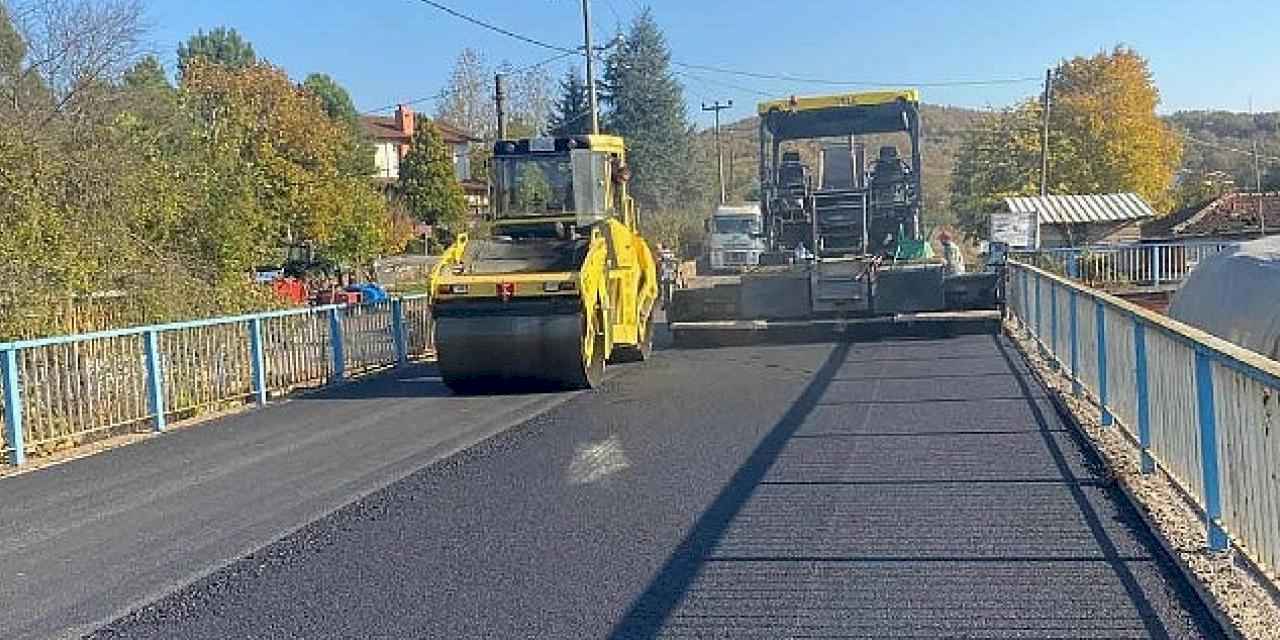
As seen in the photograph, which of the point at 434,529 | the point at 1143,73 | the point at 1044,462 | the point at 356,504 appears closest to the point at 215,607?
the point at 434,529

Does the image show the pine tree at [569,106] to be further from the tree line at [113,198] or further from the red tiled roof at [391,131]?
the tree line at [113,198]

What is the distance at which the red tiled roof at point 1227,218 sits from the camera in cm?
4400

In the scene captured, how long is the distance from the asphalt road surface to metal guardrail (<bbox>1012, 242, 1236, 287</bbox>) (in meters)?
17.3

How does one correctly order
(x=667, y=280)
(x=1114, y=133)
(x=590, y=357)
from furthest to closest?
(x=1114, y=133), (x=667, y=280), (x=590, y=357)

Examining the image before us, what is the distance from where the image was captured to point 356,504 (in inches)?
341

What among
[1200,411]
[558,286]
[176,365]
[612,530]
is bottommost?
[612,530]

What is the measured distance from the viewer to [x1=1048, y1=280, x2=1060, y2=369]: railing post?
14109mm

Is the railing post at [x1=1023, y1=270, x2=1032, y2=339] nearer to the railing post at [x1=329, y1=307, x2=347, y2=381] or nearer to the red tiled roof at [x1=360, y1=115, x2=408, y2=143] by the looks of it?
the railing post at [x1=329, y1=307, x2=347, y2=381]

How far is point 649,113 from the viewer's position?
7488 centimetres

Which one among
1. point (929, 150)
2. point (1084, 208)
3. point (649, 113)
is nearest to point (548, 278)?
point (1084, 208)

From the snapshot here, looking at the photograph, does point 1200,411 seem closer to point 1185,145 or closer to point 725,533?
point 725,533

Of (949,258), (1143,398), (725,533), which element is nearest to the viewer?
(725,533)

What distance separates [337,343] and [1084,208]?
35890 mm

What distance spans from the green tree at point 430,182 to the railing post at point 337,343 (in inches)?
1859
